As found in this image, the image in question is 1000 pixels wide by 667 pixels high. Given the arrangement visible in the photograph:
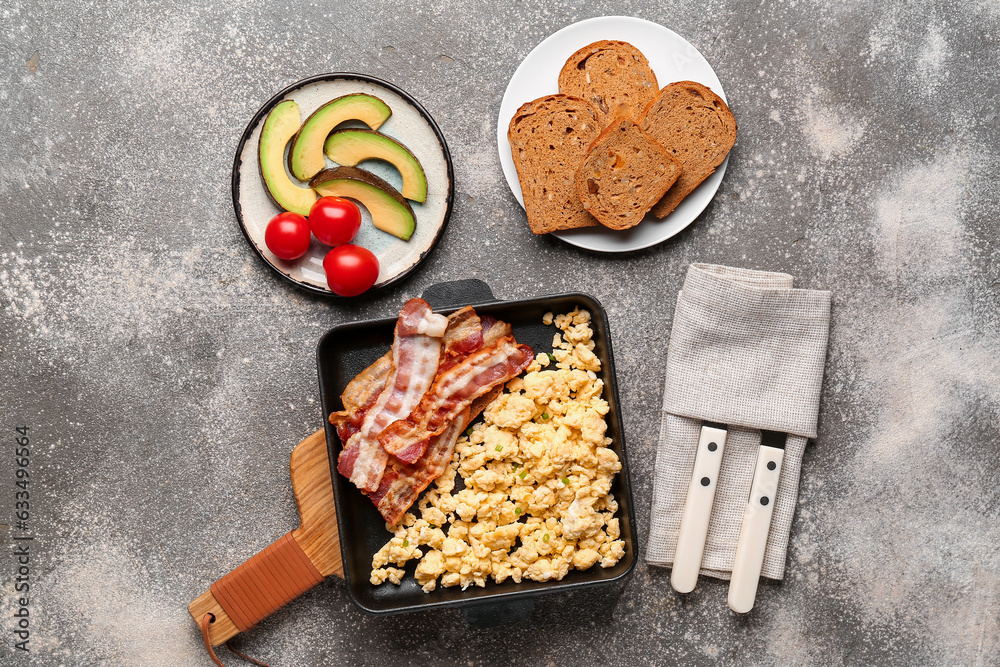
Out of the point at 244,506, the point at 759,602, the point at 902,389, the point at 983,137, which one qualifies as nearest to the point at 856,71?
the point at 983,137

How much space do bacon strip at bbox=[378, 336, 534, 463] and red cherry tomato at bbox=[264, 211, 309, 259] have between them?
778 millimetres

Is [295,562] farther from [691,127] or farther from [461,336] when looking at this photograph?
[691,127]

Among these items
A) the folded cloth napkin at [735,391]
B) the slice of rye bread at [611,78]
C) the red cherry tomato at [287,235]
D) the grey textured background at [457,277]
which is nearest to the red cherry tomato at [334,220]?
the red cherry tomato at [287,235]

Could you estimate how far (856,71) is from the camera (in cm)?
282

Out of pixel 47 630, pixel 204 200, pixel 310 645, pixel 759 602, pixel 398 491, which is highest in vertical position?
pixel 204 200

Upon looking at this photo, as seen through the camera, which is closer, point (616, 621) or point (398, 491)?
point (398, 491)

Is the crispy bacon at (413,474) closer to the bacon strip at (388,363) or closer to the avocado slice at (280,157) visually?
the bacon strip at (388,363)

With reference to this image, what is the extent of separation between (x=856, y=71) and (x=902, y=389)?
140cm

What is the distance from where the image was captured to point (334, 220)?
2.54 m

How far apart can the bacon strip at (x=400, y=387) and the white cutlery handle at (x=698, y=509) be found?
3.71ft

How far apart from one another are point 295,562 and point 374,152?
1.69 meters

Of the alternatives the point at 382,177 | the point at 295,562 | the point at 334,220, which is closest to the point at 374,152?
the point at 382,177

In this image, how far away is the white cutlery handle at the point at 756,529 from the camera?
262cm

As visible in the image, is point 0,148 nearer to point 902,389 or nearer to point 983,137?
point 902,389
